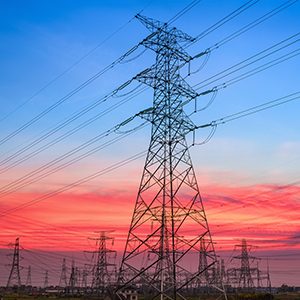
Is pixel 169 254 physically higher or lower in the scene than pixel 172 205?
lower

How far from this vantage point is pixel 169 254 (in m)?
31.9

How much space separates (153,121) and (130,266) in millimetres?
10552

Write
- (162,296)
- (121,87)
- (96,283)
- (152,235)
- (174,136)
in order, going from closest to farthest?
(162,296)
(152,235)
(174,136)
(121,87)
(96,283)

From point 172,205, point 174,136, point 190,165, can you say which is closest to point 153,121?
point 174,136

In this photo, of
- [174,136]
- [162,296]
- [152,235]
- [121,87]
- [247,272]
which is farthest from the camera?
[247,272]

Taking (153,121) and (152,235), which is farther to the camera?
(153,121)

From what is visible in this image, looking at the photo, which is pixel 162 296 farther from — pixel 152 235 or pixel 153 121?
Result: pixel 153 121

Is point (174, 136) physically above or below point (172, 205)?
above

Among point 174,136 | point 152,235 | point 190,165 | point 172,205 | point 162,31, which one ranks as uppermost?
point 162,31

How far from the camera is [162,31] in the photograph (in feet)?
112

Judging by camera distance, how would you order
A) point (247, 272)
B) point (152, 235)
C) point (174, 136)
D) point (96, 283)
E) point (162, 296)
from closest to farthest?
point (162, 296)
point (152, 235)
point (174, 136)
point (96, 283)
point (247, 272)

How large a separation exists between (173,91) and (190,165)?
586cm

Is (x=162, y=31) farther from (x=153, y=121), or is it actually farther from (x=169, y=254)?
(x=169, y=254)

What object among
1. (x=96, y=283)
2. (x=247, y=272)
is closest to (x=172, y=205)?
(x=96, y=283)
